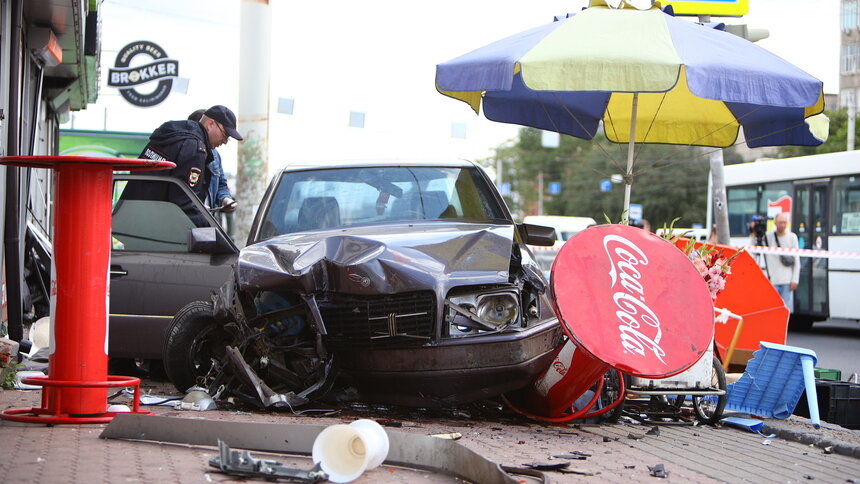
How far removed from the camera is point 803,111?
9078 mm

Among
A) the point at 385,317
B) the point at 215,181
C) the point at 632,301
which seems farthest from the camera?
the point at 215,181

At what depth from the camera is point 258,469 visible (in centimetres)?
440

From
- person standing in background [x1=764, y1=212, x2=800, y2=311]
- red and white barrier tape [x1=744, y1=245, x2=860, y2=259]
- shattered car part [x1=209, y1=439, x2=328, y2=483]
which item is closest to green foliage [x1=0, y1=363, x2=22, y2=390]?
shattered car part [x1=209, y1=439, x2=328, y2=483]

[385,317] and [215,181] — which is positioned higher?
[215,181]

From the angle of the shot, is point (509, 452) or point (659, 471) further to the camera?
point (509, 452)

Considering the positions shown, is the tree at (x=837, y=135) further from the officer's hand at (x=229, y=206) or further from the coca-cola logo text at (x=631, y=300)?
the coca-cola logo text at (x=631, y=300)

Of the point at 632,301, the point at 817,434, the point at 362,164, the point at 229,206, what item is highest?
the point at 362,164

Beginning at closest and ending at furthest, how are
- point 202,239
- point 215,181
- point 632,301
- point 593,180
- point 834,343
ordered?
point 632,301
point 202,239
point 215,181
point 834,343
point 593,180

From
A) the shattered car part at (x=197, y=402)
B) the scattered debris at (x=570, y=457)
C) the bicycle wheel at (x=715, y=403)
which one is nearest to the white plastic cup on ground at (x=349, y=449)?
the scattered debris at (x=570, y=457)

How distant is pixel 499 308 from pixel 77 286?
7.50 feet

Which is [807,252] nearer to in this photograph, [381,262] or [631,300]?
[631,300]

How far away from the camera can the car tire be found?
278 inches

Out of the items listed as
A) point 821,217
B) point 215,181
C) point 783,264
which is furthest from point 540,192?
point 215,181

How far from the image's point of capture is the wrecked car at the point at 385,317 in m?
5.95
